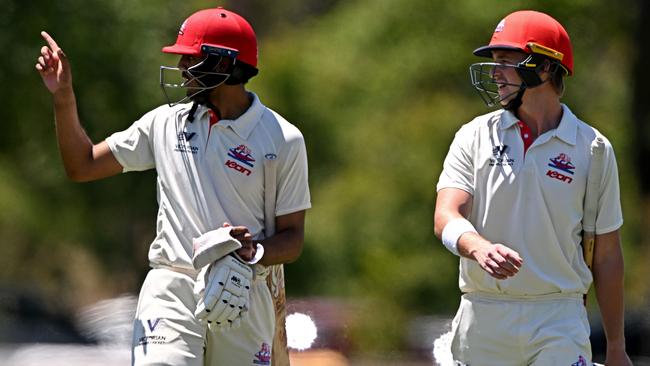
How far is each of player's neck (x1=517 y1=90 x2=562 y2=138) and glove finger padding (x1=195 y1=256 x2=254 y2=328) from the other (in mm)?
1268

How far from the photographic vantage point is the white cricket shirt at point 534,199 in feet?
18.3

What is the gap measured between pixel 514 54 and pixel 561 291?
96 cm

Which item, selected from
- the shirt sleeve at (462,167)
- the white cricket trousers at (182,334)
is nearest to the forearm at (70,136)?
the white cricket trousers at (182,334)

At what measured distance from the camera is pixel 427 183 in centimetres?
1456

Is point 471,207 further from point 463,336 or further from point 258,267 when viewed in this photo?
point 258,267

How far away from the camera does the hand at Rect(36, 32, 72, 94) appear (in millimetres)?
5859

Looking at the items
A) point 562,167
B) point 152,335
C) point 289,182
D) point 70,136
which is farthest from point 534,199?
point 70,136

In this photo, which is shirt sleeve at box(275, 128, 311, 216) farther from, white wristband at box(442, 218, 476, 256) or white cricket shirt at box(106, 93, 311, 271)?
white wristband at box(442, 218, 476, 256)

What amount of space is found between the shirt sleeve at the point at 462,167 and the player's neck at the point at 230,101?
0.89m

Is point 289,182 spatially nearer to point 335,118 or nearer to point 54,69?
point 54,69

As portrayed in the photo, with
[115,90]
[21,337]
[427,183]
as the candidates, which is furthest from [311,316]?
[115,90]

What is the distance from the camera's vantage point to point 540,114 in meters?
5.76

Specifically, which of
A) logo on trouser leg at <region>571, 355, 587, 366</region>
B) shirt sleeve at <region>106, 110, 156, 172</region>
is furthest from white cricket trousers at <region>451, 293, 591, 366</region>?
shirt sleeve at <region>106, 110, 156, 172</region>

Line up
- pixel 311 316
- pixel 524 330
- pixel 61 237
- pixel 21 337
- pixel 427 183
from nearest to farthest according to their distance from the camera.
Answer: pixel 524 330 → pixel 311 316 → pixel 21 337 → pixel 427 183 → pixel 61 237
